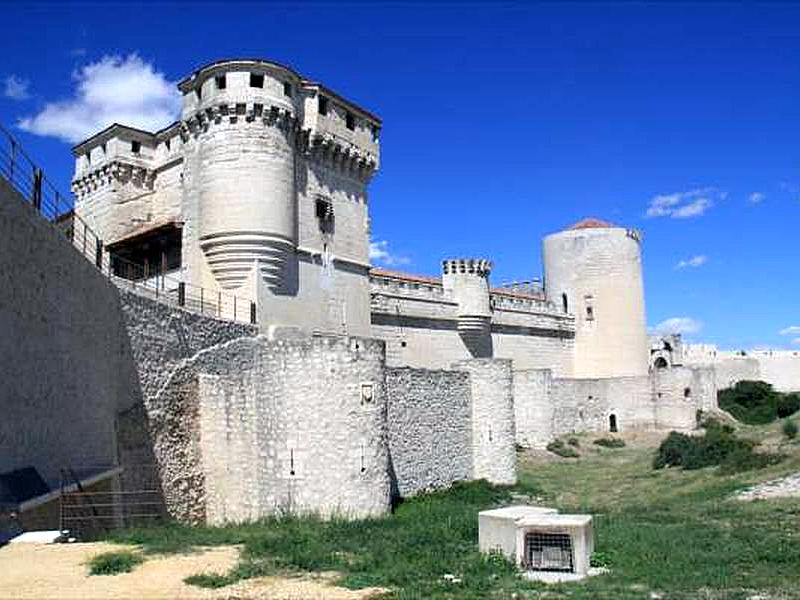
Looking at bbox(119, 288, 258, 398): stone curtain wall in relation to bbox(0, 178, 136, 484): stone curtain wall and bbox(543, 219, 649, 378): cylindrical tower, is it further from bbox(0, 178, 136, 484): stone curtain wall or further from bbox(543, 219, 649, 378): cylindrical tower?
bbox(543, 219, 649, 378): cylindrical tower

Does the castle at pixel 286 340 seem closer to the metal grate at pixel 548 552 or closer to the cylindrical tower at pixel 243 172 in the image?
the cylindrical tower at pixel 243 172

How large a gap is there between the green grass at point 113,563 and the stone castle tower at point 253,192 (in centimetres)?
1186

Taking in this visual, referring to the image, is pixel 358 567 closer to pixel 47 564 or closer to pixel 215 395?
pixel 47 564

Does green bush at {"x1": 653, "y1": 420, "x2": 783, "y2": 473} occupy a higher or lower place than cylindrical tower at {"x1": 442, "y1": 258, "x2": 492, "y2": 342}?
lower

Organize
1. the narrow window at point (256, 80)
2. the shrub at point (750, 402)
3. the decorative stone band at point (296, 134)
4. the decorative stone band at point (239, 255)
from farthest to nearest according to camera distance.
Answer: the shrub at point (750, 402)
the narrow window at point (256, 80)
the decorative stone band at point (296, 134)
the decorative stone band at point (239, 255)

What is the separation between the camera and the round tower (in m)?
32.6

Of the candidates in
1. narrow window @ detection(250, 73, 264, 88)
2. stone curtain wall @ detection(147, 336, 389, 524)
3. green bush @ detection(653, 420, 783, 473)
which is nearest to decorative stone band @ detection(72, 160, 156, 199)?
narrow window @ detection(250, 73, 264, 88)

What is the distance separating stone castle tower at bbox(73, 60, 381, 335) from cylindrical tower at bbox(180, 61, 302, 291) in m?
0.03

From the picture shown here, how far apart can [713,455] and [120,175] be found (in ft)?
63.4

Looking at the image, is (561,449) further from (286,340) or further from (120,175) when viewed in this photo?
(120,175)

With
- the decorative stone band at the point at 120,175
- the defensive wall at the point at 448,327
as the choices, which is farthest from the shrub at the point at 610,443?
the decorative stone band at the point at 120,175

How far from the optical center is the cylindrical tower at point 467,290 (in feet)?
107

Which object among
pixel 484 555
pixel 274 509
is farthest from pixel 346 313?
pixel 484 555

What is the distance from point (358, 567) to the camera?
9430 mm
